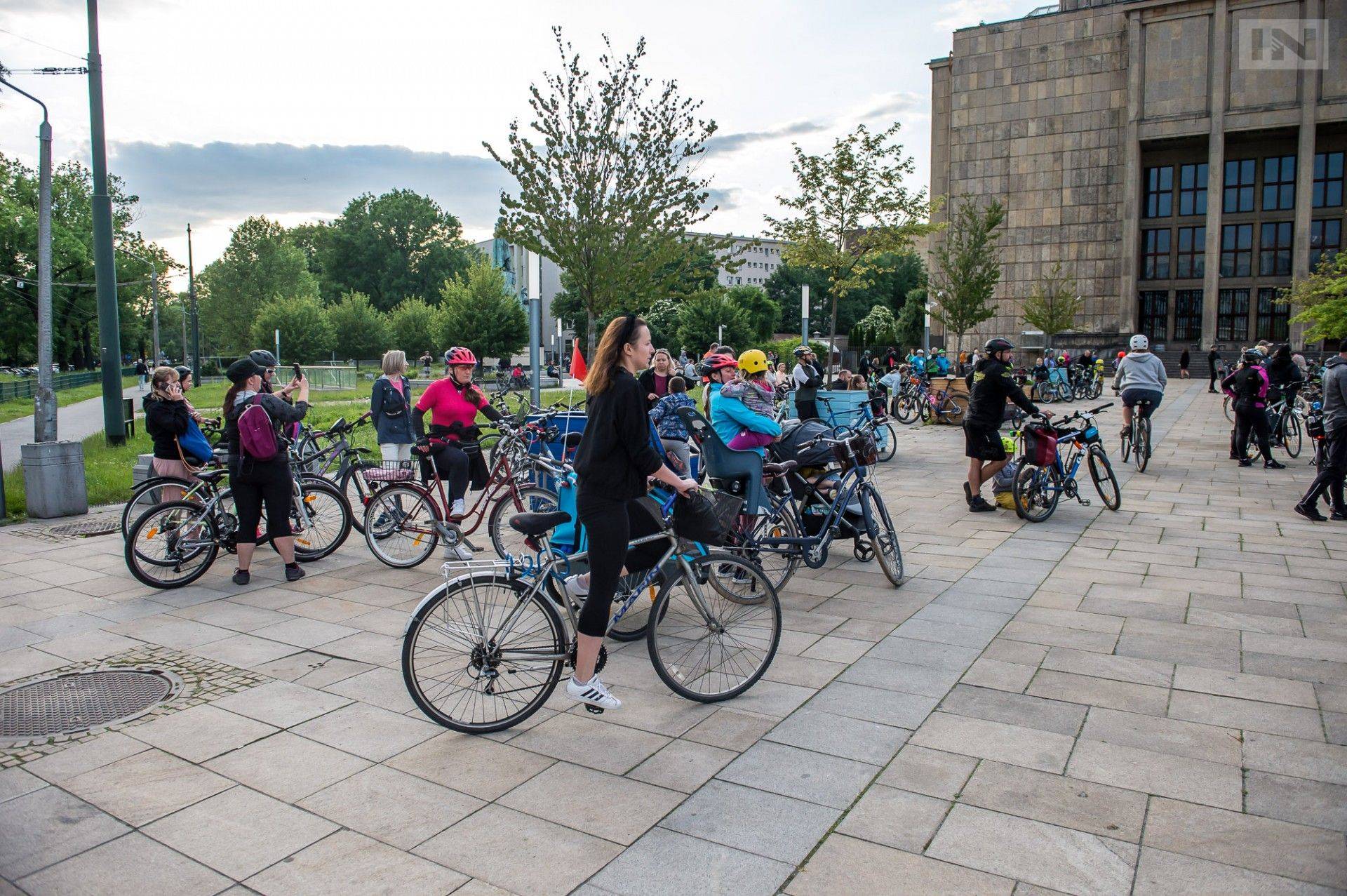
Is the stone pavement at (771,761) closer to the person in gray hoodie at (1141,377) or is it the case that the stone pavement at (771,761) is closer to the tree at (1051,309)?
the person in gray hoodie at (1141,377)

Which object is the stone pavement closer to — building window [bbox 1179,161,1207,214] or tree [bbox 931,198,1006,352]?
tree [bbox 931,198,1006,352]

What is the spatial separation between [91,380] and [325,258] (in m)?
34.7

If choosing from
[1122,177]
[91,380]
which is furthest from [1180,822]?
[91,380]

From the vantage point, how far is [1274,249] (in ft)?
178

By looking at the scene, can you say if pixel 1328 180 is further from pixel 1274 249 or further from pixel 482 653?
pixel 482 653

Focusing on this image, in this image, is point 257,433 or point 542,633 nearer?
point 542,633

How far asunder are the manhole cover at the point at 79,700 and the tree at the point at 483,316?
48.3 metres

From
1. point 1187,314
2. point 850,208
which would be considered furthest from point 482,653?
point 1187,314

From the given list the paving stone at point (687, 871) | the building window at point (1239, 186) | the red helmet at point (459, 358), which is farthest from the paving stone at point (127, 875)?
the building window at point (1239, 186)

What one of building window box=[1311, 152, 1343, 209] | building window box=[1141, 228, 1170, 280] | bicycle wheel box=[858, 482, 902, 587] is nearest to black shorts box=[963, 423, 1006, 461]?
bicycle wheel box=[858, 482, 902, 587]

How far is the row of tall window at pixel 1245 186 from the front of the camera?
175 feet

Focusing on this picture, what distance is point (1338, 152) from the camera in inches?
2080

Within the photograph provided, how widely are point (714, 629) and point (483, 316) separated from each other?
50.2 metres

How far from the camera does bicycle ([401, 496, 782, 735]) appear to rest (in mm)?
4184
